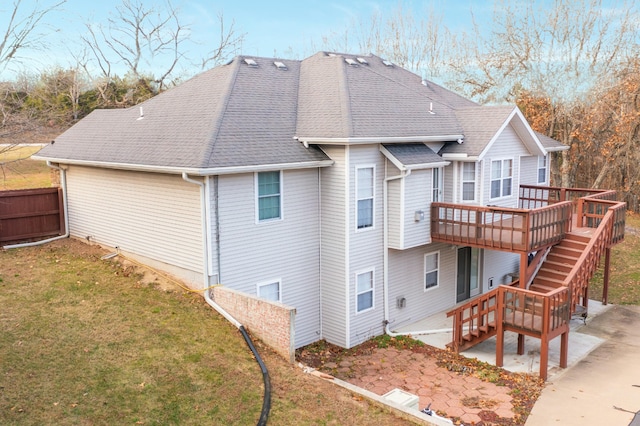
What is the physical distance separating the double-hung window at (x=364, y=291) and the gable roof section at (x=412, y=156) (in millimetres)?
3385

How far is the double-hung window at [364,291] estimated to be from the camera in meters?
15.9

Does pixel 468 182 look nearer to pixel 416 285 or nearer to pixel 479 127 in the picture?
pixel 479 127

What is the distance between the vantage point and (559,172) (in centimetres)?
3725

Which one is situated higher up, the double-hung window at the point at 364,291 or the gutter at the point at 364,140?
the gutter at the point at 364,140

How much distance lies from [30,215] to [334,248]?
10.8 m

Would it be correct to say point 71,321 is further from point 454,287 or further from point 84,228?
point 454,287

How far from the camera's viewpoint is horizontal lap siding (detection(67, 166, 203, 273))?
14141 mm

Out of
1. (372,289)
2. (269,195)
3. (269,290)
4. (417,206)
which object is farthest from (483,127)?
(269,290)

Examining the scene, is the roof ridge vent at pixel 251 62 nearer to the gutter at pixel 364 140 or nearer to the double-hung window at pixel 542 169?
the gutter at pixel 364 140

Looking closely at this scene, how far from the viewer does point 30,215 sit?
60.8ft

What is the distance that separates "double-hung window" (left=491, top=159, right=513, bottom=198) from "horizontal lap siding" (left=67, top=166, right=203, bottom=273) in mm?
10348

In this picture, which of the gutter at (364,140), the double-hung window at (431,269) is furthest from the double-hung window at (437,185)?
the double-hung window at (431,269)

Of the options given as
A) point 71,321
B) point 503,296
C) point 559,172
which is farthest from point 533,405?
point 559,172

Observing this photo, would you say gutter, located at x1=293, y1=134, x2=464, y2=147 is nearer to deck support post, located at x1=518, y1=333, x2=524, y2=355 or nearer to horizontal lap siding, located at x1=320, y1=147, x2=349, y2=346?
horizontal lap siding, located at x1=320, y1=147, x2=349, y2=346
